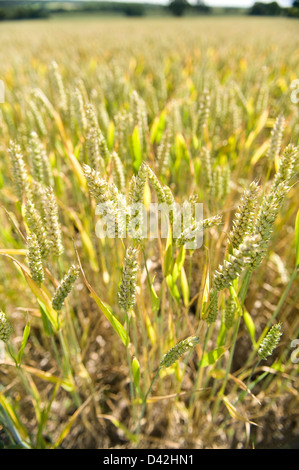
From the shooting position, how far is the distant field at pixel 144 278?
1.95ft

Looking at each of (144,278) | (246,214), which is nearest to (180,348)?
(246,214)

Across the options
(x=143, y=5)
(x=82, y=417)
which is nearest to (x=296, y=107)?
(x=82, y=417)

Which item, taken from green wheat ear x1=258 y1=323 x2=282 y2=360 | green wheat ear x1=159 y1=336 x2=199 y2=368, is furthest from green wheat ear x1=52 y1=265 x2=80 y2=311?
green wheat ear x1=258 y1=323 x2=282 y2=360

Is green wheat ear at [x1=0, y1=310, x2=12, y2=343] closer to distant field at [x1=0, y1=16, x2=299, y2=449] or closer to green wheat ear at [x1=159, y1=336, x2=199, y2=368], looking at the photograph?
distant field at [x1=0, y1=16, x2=299, y2=449]

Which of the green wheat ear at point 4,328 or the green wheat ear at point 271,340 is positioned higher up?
the green wheat ear at point 4,328

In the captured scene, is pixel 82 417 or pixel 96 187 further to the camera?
pixel 82 417

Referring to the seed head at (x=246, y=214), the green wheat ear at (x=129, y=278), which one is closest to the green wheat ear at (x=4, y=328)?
the green wheat ear at (x=129, y=278)

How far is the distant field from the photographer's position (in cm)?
59

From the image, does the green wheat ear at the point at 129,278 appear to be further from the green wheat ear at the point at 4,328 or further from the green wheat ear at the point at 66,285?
the green wheat ear at the point at 4,328

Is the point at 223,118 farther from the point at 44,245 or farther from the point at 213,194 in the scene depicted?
the point at 44,245

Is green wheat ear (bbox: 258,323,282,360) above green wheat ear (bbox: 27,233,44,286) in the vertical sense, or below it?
below

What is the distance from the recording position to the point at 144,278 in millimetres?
955

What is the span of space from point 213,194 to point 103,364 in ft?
2.89

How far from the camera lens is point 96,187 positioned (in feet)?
1.69
